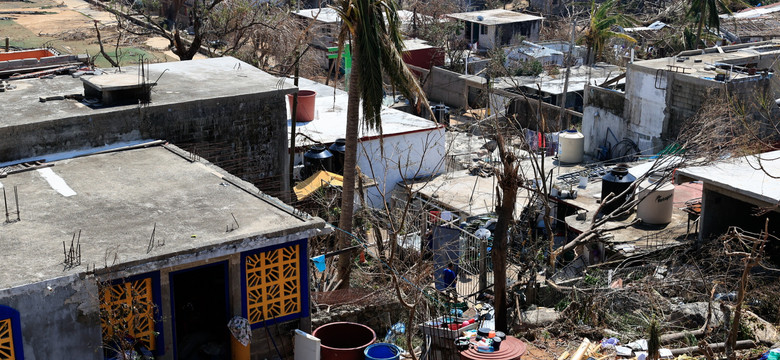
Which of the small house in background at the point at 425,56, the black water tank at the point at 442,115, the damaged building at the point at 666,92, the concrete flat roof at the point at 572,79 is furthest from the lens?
the small house in background at the point at 425,56

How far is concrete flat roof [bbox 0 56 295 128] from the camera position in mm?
15234

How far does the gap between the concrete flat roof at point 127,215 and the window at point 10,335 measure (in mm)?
314

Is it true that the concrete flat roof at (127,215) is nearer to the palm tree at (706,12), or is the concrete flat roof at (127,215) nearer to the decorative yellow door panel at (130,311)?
the decorative yellow door panel at (130,311)

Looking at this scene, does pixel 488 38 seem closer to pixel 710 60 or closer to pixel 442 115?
pixel 442 115

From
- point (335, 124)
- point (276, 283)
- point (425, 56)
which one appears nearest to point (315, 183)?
point (335, 124)

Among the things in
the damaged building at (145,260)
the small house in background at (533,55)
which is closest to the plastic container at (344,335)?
the damaged building at (145,260)

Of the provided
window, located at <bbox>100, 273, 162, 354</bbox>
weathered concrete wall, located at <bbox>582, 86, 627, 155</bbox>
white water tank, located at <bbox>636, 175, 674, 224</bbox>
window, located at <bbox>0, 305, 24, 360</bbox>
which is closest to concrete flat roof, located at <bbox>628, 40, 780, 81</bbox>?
weathered concrete wall, located at <bbox>582, 86, 627, 155</bbox>

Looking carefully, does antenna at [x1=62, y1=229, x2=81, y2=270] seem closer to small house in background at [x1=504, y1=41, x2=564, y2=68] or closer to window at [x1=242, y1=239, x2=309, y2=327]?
window at [x1=242, y1=239, x2=309, y2=327]

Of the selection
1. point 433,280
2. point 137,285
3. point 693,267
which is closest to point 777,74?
point 693,267

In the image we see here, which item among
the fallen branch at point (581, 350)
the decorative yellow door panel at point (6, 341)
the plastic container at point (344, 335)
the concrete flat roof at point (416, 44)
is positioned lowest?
the fallen branch at point (581, 350)

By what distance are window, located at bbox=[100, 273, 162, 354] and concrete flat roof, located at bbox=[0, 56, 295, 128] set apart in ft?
18.6

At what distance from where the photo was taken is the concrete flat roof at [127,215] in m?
10.0

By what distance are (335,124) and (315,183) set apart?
14.2ft

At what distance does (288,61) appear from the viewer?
113 feet
